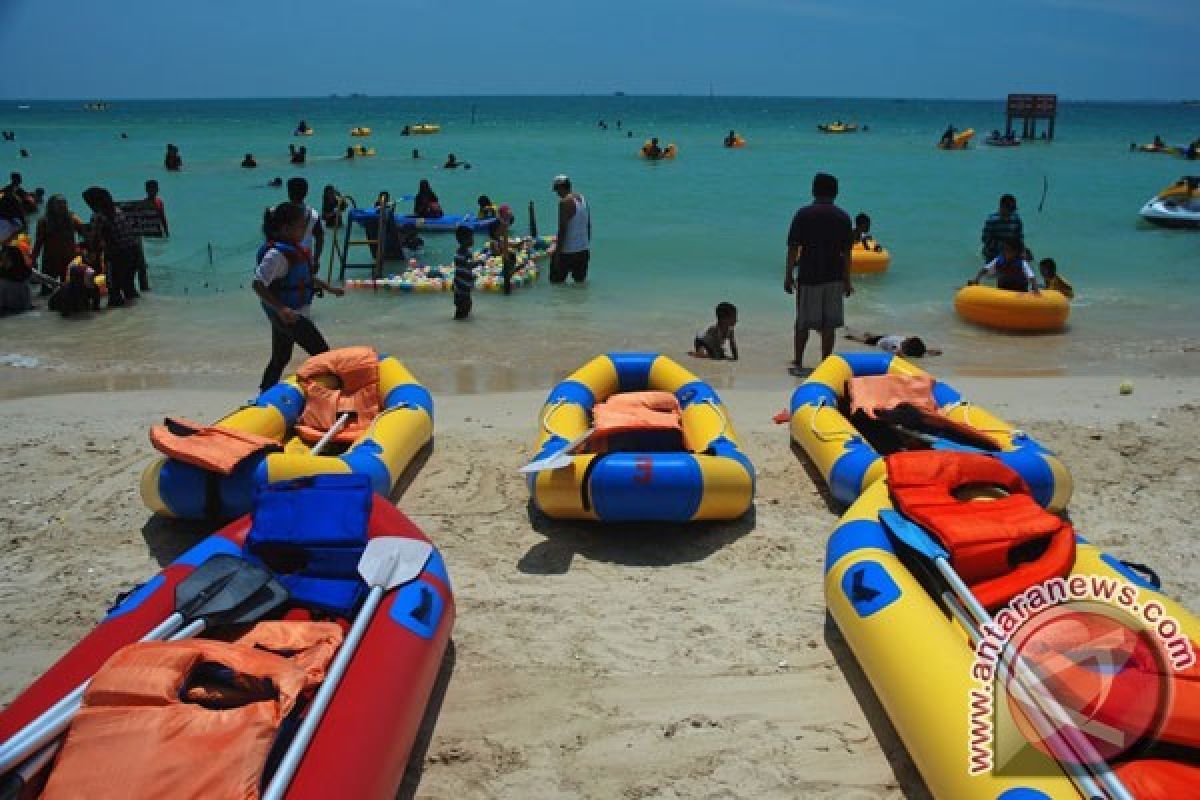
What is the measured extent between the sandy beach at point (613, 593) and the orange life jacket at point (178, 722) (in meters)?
0.60

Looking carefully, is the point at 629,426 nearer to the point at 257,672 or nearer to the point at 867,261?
the point at 257,672

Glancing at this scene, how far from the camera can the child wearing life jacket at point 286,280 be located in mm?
5305

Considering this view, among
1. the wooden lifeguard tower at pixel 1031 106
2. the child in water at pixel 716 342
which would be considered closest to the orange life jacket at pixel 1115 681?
the child in water at pixel 716 342

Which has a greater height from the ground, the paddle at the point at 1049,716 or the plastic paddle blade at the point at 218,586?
the plastic paddle blade at the point at 218,586

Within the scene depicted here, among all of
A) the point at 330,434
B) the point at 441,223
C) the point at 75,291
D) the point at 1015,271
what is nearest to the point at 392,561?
the point at 330,434

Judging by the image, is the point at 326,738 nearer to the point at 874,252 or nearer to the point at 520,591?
the point at 520,591

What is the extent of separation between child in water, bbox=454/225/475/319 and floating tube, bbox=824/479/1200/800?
6.04 m

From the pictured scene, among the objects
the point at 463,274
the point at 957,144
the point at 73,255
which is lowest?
the point at 463,274

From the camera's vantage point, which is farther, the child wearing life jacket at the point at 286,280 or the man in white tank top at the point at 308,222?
the man in white tank top at the point at 308,222

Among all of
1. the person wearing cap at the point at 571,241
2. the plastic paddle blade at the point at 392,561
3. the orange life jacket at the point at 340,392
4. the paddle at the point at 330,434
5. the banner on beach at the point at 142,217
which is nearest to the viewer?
the plastic paddle blade at the point at 392,561

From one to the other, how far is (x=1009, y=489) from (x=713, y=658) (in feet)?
4.89

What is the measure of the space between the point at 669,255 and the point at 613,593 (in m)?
10.5

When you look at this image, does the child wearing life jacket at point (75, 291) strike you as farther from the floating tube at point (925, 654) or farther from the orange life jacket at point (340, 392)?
the floating tube at point (925, 654)

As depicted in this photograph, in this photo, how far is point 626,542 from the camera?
14.3 feet
